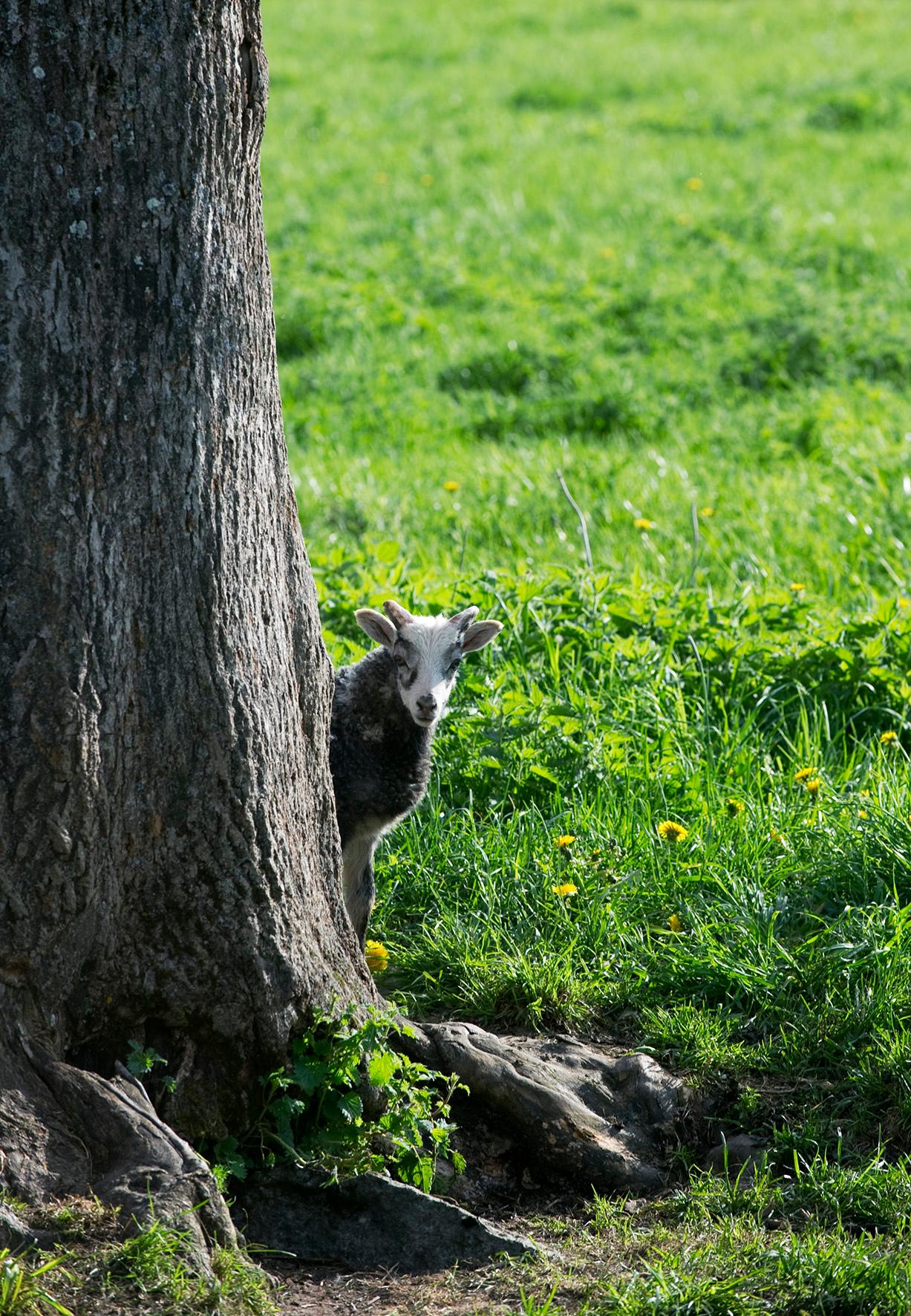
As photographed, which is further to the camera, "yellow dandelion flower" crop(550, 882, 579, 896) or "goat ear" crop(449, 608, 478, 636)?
"goat ear" crop(449, 608, 478, 636)

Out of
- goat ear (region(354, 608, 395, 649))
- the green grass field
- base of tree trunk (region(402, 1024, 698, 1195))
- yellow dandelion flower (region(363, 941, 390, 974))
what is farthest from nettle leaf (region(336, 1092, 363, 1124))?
goat ear (region(354, 608, 395, 649))

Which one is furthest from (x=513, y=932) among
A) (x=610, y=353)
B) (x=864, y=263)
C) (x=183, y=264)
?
(x=864, y=263)

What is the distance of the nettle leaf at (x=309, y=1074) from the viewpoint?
3.29m

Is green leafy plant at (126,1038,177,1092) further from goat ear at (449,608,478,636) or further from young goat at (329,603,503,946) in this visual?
goat ear at (449,608,478,636)

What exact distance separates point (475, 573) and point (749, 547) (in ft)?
5.58

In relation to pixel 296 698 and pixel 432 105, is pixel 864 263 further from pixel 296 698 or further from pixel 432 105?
pixel 296 698

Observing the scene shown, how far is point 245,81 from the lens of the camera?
3100 mm

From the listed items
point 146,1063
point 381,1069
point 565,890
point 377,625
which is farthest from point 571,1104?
point 377,625

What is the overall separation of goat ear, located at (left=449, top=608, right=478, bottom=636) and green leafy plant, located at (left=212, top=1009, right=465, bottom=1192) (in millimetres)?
1427

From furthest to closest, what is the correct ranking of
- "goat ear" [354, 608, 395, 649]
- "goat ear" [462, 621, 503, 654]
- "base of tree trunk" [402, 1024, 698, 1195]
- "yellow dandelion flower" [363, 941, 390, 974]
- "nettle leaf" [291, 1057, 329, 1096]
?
1. "goat ear" [462, 621, 503, 654]
2. "goat ear" [354, 608, 395, 649]
3. "yellow dandelion flower" [363, 941, 390, 974]
4. "base of tree trunk" [402, 1024, 698, 1195]
5. "nettle leaf" [291, 1057, 329, 1096]

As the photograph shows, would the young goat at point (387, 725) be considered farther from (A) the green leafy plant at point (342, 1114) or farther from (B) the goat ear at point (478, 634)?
(A) the green leafy plant at point (342, 1114)

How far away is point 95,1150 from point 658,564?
14.7ft

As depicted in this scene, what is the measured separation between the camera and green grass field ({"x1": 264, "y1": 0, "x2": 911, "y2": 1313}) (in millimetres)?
3811

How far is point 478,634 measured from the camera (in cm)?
457
